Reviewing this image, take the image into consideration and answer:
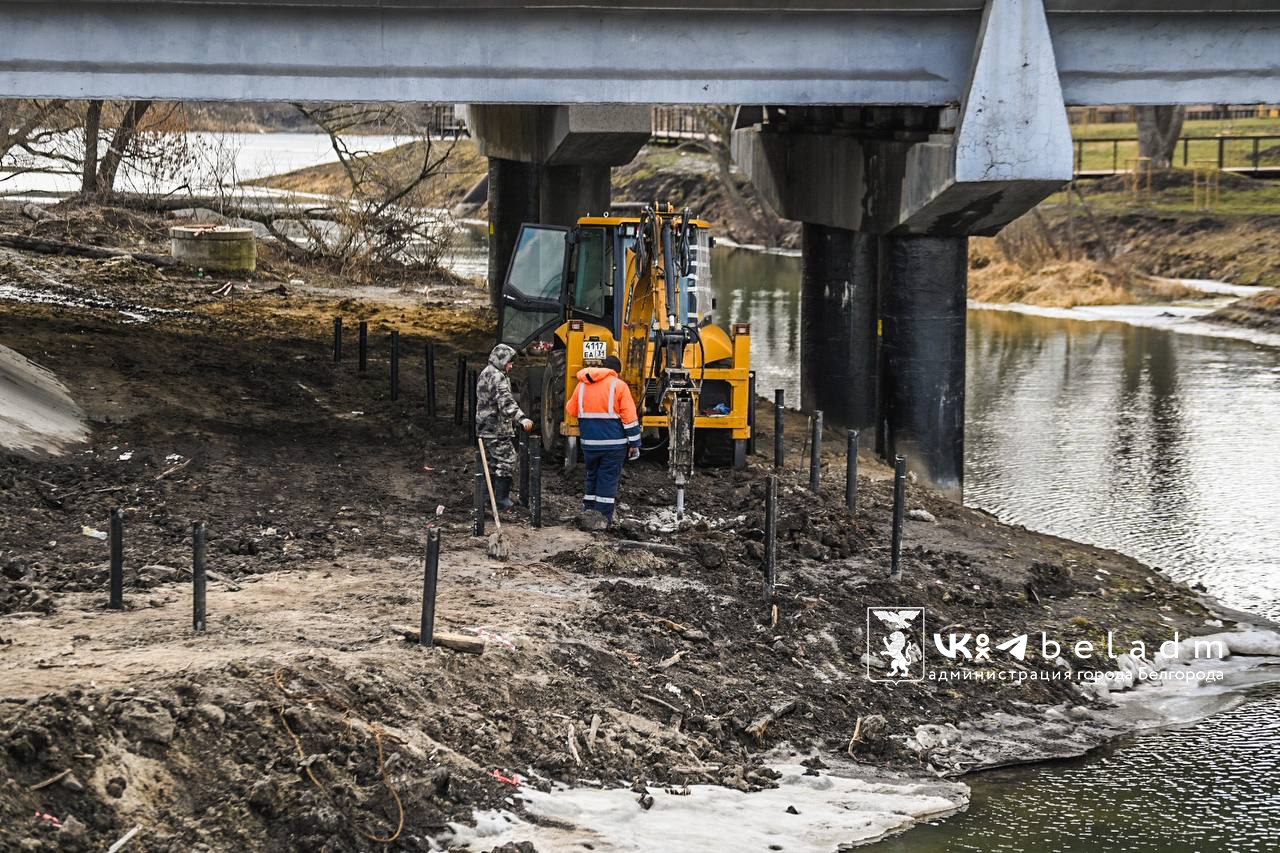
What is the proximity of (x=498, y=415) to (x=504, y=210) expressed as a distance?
1783 cm

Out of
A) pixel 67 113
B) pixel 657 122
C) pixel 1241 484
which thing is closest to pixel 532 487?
pixel 1241 484

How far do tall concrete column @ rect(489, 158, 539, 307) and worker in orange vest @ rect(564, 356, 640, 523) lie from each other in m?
16.8

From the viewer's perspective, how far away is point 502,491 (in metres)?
16.3

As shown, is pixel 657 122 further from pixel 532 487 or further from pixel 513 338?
pixel 532 487

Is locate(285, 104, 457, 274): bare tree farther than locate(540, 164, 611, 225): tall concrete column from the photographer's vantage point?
Yes

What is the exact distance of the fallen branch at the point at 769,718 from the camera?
11688 mm

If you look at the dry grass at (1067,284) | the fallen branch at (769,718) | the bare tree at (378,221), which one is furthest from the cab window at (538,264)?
the dry grass at (1067,284)

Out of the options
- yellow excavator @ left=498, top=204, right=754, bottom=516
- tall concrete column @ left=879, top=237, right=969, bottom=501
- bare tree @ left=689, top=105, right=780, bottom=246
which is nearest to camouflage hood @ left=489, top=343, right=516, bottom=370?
yellow excavator @ left=498, top=204, right=754, bottom=516

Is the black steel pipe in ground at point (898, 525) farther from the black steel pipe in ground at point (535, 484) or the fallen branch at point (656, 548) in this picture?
the black steel pipe in ground at point (535, 484)

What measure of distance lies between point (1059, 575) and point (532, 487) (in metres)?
5.16

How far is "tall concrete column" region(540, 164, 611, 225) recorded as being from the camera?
28109 millimetres

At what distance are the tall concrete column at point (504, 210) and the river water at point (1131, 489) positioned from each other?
545 centimetres

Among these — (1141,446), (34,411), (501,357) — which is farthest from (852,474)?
(34,411)

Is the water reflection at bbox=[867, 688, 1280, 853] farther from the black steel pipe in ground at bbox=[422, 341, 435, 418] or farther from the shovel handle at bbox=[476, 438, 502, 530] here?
the black steel pipe in ground at bbox=[422, 341, 435, 418]
